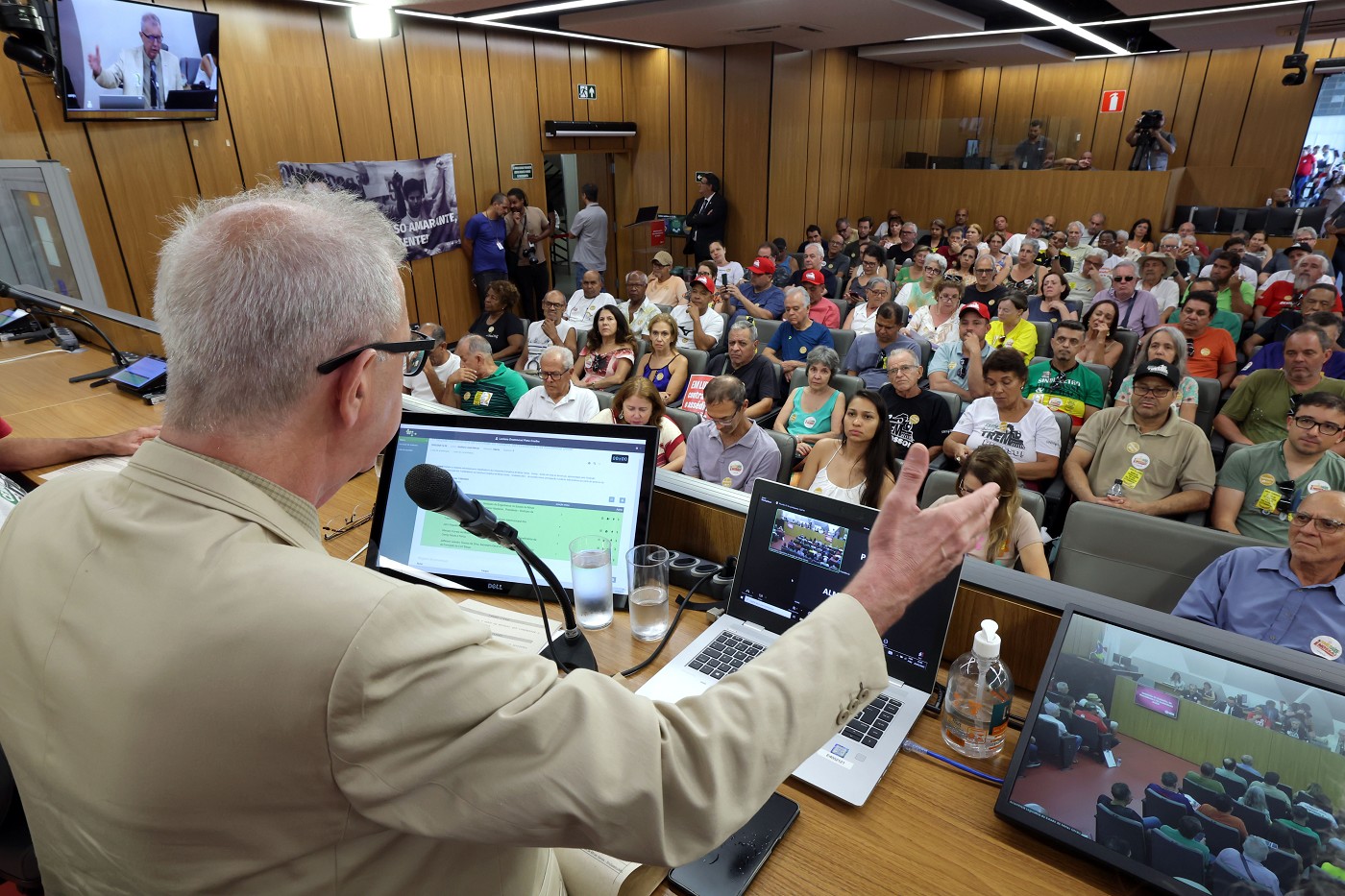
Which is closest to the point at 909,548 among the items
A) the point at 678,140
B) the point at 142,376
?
the point at 142,376

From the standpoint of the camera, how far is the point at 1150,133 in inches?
442

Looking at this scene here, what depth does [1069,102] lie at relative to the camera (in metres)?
13.4

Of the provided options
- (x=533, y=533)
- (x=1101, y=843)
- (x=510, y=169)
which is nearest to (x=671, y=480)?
(x=533, y=533)

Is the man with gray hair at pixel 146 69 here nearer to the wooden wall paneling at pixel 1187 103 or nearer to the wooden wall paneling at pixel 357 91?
the wooden wall paneling at pixel 357 91

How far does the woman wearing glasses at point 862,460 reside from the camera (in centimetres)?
318

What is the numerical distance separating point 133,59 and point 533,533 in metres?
6.05

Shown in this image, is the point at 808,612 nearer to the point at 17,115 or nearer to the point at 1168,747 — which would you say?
the point at 1168,747

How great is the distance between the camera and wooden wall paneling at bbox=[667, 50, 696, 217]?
10148mm

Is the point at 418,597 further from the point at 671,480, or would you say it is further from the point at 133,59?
the point at 133,59

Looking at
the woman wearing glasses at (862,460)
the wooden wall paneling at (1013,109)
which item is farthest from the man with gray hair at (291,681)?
the wooden wall paneling at (1013,109)

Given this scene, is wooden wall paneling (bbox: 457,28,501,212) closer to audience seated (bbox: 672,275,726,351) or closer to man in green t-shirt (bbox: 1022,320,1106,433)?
audience seated (bbox: 672,275,726,351)

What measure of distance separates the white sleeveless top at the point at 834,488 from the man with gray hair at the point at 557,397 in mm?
1353

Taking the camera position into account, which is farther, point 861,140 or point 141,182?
point 861,140

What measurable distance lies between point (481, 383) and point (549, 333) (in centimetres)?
168
